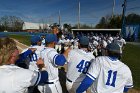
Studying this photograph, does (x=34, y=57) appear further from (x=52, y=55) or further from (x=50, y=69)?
(x=52, y=55)

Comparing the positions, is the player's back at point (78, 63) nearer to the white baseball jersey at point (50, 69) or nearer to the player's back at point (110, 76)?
the white baseball jersey at point (50, 69)

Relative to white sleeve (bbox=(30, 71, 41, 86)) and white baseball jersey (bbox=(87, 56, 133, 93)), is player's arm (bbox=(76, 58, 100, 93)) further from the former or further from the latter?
white sleeve (bbox=(30, 71, 41, 86))

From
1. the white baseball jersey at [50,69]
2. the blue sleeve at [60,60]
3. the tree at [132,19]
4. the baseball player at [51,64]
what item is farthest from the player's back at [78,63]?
the tree at [132,19]

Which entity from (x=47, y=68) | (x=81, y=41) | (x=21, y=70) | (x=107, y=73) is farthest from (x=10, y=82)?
(x=81, y=41)

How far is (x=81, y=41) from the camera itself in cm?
670

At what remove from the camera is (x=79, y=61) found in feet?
21.9

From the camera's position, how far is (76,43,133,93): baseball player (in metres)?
4.89

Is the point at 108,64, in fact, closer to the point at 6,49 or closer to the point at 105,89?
the point at 105,89

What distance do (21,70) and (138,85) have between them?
9323 millimetres

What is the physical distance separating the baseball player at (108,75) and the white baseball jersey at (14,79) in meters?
1.44

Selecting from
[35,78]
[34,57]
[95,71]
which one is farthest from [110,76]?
[34,57]

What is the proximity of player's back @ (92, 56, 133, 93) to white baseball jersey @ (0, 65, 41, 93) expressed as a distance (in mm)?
1561

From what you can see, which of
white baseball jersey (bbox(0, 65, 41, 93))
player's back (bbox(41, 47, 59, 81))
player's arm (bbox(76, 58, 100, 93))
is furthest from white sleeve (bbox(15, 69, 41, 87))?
player's back (bbox(41, 47, 59, 81))

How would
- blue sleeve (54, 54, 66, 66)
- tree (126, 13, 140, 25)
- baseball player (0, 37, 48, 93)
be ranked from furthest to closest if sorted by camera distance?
tree (126, 13, 140, 25) → blue sleeve (54, 54, 66, 66) → baseball player (0, 37, 48, 93)
